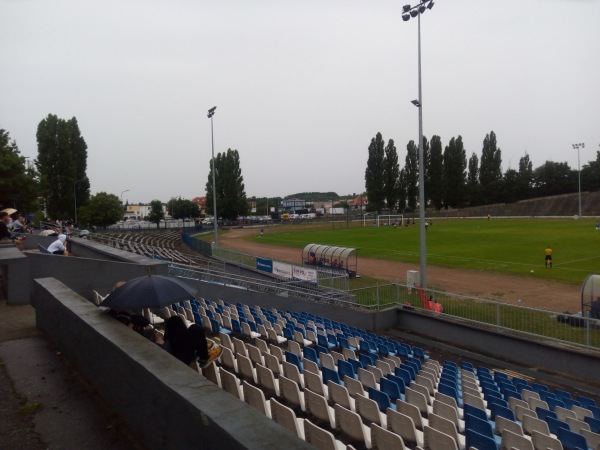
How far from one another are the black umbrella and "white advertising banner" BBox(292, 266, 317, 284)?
55.5 ft

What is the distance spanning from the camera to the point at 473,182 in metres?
112

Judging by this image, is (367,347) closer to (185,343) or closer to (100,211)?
(185,343)

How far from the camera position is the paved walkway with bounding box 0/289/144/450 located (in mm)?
4383

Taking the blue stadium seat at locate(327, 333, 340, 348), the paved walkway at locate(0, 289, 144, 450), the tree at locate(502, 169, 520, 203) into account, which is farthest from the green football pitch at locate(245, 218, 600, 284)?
the tree at locate(502, 169, 520, 203)

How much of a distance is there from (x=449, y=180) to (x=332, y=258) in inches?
3126

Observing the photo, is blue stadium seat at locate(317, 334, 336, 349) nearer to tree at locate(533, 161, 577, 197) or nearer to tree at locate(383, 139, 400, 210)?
tree at locate(383, 139, 400, 210)

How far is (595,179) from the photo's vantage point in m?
104

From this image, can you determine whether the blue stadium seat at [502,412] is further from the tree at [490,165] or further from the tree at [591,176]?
the tree at [591,176]

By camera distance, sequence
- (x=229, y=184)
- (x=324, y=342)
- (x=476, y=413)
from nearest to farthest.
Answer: (x=476, y=413) < (x=324, y=342) < (x=229, y=184)

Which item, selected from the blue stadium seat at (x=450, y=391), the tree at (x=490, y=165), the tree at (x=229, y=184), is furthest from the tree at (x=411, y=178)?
the blue stadium seat at (x=450, y=391)

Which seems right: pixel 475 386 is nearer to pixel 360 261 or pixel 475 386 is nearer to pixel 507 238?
pixel 360 261

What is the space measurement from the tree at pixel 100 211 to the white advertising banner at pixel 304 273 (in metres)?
38.3

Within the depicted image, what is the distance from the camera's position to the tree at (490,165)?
109338 millimetres

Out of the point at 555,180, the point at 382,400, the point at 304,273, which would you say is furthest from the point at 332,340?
the point at 555,180
